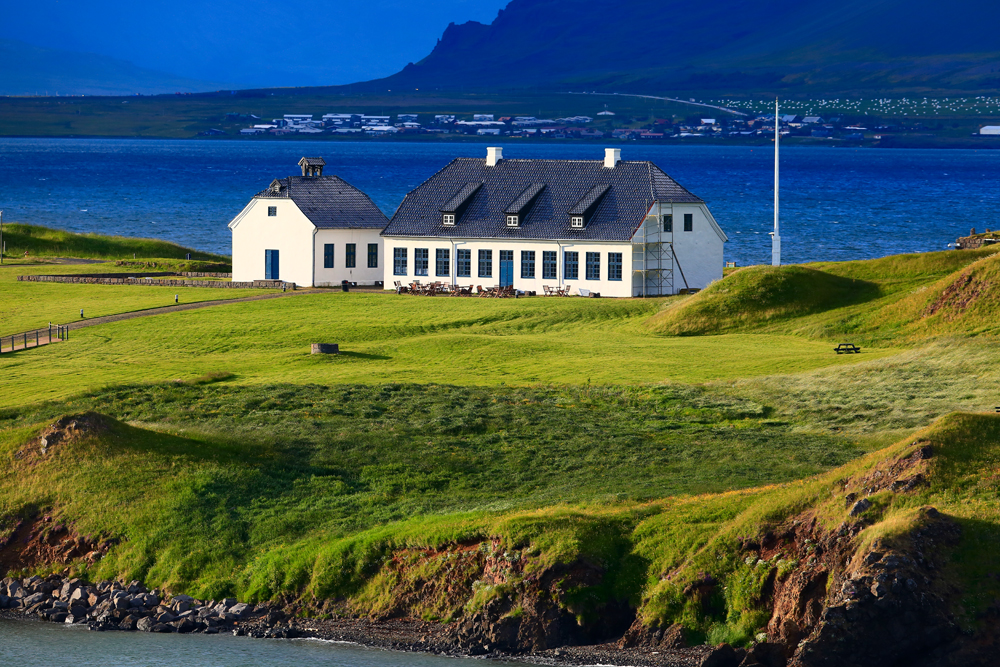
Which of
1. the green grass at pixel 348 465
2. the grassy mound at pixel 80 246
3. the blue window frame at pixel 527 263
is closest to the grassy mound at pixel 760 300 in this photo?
the blue window frame at pixel 527 263

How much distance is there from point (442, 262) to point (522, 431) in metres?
38.9

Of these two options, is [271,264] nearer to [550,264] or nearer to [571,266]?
[550,264]

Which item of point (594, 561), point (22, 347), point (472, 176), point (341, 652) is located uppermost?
point (472, 176)

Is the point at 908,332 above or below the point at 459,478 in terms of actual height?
above

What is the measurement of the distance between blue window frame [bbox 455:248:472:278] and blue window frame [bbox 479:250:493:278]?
68 centimetres

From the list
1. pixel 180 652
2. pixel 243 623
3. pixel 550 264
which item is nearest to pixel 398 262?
pixel 550 264

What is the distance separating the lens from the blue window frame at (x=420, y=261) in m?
78.8

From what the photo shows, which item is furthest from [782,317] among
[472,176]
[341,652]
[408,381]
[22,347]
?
[341,652]

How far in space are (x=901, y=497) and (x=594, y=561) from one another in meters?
6.53

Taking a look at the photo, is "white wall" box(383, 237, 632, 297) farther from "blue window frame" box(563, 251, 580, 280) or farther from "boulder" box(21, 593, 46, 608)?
"boulder" box(21, 593, 46, 608)

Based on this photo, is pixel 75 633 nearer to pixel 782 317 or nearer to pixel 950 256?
pixel 782 317

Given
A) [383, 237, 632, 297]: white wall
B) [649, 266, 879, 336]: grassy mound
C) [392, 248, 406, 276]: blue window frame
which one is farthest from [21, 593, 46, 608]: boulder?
[392, 248, 406, 276]: blue window frame

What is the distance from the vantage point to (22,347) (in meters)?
58.6

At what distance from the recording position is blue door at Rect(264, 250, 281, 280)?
82312mm
